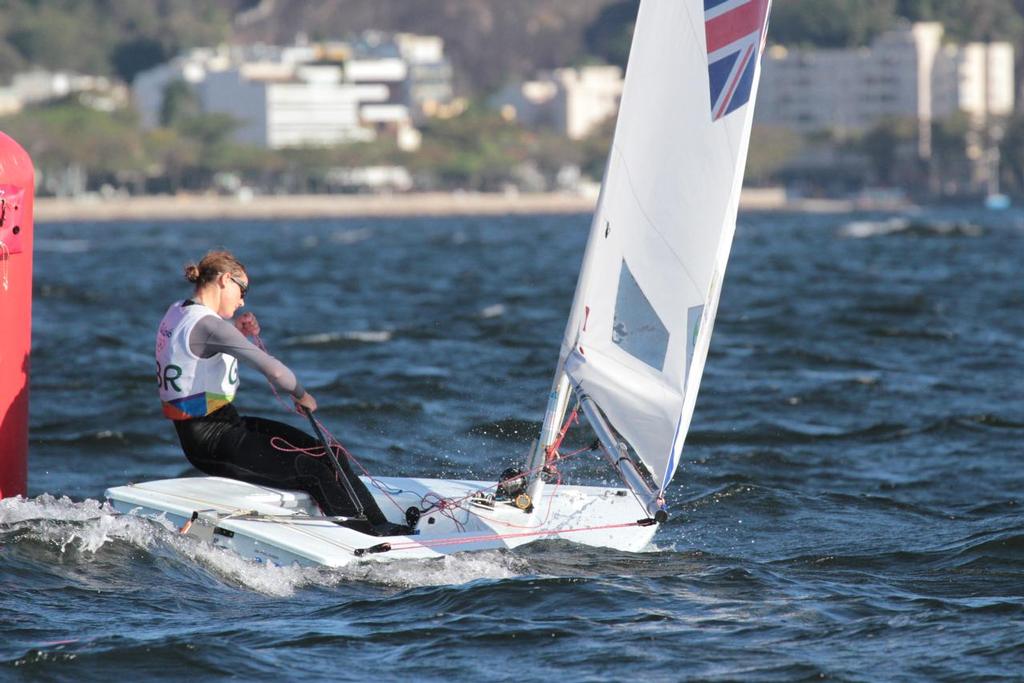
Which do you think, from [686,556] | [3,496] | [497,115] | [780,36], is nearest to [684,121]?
[686,556]

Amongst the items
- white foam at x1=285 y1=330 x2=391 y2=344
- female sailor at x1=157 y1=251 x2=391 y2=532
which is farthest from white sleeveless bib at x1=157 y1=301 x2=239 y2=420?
white foam at x1=285 y1=330 x2=391 y2=344

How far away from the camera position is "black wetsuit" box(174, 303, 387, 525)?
695 centimetres

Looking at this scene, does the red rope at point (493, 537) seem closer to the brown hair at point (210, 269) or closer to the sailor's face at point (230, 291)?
the sailor's face at point (230, 291)

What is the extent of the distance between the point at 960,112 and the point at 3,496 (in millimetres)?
142713

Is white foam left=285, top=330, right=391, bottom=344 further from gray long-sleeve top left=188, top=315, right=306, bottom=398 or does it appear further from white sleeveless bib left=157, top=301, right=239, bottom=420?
gray long-sleeve top left=188, top=315, right=306, bottom=398

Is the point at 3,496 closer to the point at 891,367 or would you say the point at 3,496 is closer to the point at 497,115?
the point at 891,367

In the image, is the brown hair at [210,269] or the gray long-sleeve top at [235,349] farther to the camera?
the brown hair at [210,269]

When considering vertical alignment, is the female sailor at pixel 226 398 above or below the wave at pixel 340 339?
above

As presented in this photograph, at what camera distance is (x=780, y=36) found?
186 metres

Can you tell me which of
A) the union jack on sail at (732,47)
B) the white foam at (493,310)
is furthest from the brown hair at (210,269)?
the white foam at (493,310)

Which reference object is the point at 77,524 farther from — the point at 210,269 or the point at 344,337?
the point at 344,337

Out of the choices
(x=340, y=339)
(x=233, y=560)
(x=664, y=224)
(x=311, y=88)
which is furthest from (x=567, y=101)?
(x=233, y=560)

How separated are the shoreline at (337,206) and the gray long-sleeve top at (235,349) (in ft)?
323

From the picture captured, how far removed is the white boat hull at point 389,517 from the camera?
21.7ft
